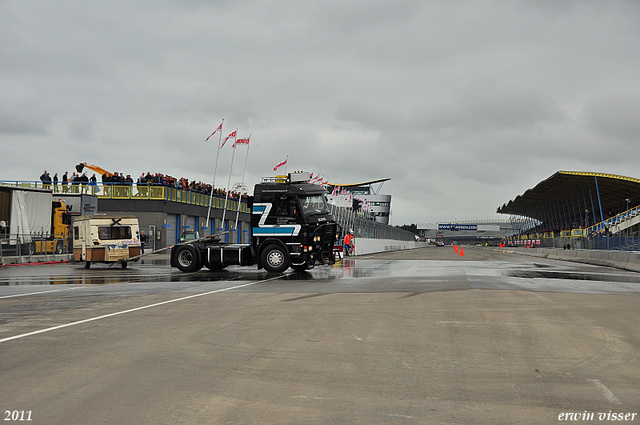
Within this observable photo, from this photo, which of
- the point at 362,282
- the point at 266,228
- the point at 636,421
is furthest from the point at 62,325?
the point at 266,228

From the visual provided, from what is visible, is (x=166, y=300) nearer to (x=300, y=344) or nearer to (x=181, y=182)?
(x=300, y=344)

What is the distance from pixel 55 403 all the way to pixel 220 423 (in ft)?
5.07

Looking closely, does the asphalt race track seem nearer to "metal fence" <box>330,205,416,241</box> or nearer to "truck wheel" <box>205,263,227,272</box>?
"truck wheel" <box>205,263,227,272</box>

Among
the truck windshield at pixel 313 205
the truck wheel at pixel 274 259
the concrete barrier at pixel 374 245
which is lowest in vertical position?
the truck wheel at pixel 274 259

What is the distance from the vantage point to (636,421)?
165 inches

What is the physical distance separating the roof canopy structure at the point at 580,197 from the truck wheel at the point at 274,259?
192ft

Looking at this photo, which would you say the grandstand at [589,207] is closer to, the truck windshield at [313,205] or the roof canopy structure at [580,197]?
the roof canopy structure at [580,197]

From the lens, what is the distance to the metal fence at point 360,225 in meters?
40.4

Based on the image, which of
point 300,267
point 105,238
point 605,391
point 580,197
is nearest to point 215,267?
point 300,267

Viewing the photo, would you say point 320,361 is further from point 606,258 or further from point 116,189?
point 116,189

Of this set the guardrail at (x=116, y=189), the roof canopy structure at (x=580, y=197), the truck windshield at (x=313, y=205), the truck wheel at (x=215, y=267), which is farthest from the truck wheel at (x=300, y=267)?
the roof canopy structure at (x=580, y=197)

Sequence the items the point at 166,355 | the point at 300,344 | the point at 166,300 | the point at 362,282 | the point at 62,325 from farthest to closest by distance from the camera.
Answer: the point at 362,282 → the point at 166,300 → the point at 62,325 → the point at 300,344 → the point at 166,355

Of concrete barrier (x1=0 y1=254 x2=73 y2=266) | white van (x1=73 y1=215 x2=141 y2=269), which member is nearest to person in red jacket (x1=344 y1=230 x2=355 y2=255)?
white van (x1=73 y1=215 x2=141 y2=269)

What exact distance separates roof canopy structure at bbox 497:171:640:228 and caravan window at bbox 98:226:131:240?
59.7 m
